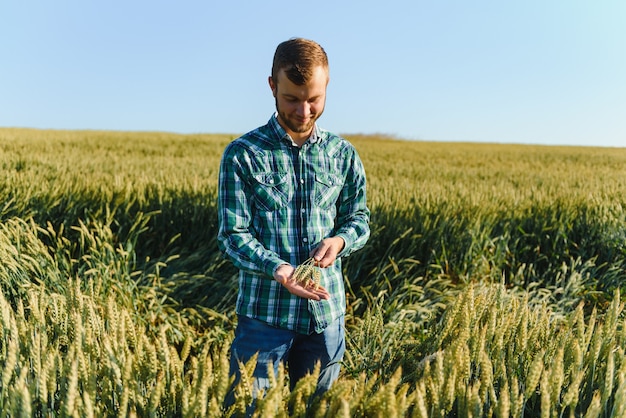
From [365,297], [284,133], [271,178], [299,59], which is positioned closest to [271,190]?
[271,178]

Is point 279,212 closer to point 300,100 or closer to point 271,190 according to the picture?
point 271,190

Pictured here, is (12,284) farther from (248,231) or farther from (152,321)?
(248,231)

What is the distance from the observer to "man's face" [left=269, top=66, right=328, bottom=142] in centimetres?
163

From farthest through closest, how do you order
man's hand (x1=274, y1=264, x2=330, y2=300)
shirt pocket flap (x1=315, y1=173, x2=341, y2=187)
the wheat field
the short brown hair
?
shirt pocket flap (x1=315, y1=173, x2=341, y2=187) → the short brown hair → man's hand (x1=274, y1=264, x2=330, y2=300) → the wheat field

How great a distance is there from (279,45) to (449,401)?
3.83 ft

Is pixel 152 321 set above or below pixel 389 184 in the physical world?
below

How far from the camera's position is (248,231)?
1736 millimetres

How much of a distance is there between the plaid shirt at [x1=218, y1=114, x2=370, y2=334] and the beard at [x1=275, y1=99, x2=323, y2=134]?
40 millimetres

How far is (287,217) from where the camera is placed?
1.76 meters

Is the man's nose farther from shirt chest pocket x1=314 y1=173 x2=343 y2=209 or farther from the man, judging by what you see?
shirt chest pocket x1=314 y1=173 x2=343 y2=209

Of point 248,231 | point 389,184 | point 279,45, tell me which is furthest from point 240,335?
point 389,184

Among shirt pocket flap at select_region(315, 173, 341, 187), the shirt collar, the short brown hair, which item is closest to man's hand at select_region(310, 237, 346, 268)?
shirt pocket flap at select_region(315, 173, 341, 187)

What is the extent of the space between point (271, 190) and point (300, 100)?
1.00 feet

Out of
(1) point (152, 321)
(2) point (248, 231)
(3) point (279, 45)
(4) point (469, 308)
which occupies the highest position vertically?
(3) point (279, 45)
